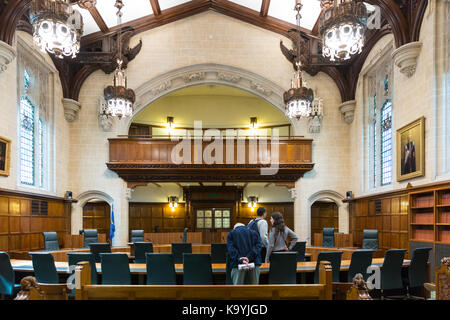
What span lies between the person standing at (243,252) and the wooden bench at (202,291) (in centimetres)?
167

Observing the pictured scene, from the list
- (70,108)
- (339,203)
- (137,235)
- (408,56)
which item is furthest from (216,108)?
(408,56)

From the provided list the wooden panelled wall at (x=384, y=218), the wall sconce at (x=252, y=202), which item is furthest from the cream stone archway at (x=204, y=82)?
the wall sconce at (x=252, y=202)

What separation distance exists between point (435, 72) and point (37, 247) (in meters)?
11.1

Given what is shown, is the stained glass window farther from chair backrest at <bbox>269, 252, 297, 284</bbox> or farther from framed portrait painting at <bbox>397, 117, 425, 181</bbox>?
chair backrest at <bbox>269, 252, 297, 284</bbox>

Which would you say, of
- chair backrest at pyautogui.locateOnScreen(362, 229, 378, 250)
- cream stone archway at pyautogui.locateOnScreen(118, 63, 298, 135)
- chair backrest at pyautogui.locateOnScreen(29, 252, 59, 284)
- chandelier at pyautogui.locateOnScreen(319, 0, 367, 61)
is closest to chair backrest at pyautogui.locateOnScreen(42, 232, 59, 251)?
cream stone archway at pyautogui.locateOnScreen(118, 63, 298, 135)

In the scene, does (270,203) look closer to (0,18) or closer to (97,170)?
(97,170)

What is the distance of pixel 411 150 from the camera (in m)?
9.53

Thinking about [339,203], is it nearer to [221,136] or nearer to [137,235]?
[221,136]

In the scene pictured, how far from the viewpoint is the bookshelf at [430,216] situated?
8.11 m

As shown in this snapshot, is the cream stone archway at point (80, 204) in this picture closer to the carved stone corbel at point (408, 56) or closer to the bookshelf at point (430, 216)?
the bookshelf at point (430, 216)

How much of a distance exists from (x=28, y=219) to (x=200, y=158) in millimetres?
5712

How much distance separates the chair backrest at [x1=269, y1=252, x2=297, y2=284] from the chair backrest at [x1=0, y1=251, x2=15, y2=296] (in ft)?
12.4

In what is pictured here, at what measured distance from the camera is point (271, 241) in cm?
669
